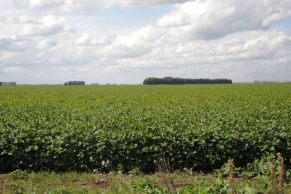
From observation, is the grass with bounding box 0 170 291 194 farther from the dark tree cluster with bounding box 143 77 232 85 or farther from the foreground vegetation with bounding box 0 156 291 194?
the dark tree cluster with bounding box 143 77 232 85

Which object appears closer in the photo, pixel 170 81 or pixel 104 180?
pixel 104 180

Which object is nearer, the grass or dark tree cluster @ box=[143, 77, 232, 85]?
the grass

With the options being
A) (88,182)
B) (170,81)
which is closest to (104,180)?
(88,182)

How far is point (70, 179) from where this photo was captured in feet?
31.8

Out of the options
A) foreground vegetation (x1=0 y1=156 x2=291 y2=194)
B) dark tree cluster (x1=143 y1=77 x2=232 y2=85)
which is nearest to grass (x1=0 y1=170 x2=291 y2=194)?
foreground vegetation (x1=0 y1=156 x2=291 y2=194)

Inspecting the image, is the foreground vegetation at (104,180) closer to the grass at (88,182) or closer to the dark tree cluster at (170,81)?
the grass at (88,182)

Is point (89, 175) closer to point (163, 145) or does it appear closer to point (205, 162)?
point (163, 145)

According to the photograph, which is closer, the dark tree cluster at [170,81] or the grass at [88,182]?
the grass at [88,182]

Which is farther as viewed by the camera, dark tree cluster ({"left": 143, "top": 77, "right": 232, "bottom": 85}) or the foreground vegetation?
dark tree cluster ({"left": 143, "top": 77, "right": 232, "bottom": 85})

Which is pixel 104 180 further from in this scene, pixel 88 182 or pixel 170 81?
pixel 170 81

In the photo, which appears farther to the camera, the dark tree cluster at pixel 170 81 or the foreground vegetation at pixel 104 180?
the dark tree cluster at pixel 170 81

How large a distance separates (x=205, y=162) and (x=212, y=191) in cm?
420

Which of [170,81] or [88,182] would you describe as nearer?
[88,182]

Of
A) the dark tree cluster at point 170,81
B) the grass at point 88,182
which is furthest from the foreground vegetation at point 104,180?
the dark tree cluster at point 170,81
